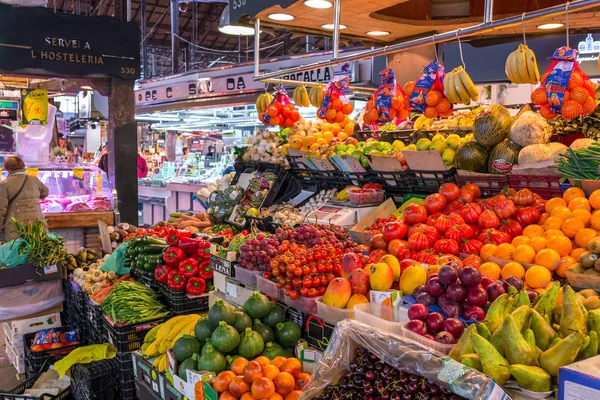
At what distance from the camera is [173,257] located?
4.43 meters

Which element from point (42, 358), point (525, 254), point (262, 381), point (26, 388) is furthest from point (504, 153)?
point (42, 358)

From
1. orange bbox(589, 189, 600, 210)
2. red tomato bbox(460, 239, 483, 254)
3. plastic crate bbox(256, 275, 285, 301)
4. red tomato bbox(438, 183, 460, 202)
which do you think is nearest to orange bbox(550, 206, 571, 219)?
orange bbox(589, 189, 600, 210)

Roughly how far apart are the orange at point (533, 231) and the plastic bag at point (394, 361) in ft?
4.00

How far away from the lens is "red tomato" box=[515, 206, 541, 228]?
2.98 m

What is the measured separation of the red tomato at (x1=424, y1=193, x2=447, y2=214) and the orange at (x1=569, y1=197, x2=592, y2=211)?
29.9 inches

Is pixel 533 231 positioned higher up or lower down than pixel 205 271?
higher up

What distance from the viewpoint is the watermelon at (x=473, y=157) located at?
140 inches

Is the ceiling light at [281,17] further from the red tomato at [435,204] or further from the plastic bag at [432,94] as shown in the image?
the red tomato at [435,204]

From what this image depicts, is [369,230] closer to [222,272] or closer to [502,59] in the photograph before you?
[222,272]

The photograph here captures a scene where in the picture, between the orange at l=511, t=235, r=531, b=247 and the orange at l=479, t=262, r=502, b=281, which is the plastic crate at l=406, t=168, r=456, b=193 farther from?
the orange at l=479, t=262, r=502, b=281

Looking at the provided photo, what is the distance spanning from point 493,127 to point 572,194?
79cm

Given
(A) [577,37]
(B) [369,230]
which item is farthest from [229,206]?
(A) [577,37]

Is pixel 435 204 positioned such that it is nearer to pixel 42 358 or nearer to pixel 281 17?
pixel 281 17

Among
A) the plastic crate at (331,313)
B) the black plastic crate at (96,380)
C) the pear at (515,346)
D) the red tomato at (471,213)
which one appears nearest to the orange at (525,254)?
the red tomato at (471,213)
